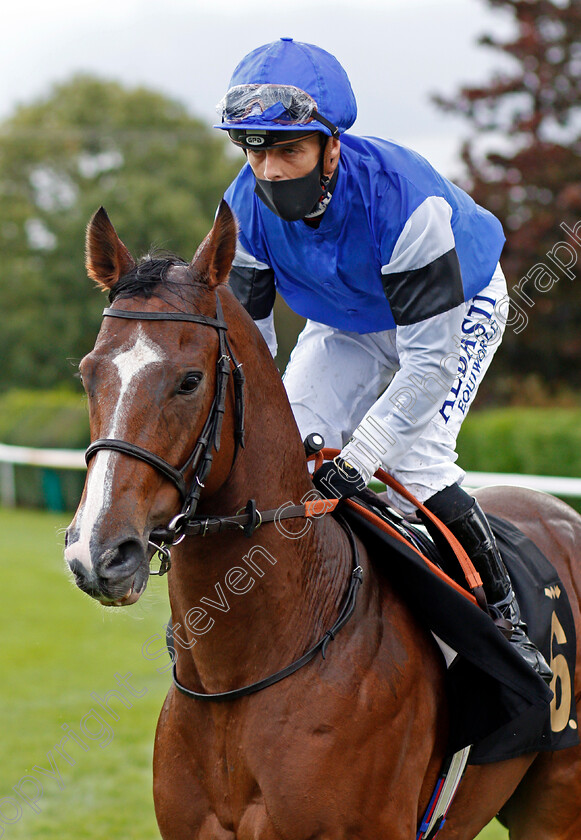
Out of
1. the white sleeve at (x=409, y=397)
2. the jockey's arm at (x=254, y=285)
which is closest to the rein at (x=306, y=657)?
the white sleeve at (x=409, y=397)

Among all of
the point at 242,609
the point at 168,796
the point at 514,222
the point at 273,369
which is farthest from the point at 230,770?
the point at 514,222

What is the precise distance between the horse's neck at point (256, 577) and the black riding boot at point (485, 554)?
540 mm

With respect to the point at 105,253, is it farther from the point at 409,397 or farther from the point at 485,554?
the point at 485,554

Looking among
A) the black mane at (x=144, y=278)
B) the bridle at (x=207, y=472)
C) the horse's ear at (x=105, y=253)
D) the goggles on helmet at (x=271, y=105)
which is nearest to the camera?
the bridle at (x=207, y=472)

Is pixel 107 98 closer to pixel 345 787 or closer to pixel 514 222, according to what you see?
pixel 514 222

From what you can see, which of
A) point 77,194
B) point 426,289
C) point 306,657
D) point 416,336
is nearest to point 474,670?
point 306,657

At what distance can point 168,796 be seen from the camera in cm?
246

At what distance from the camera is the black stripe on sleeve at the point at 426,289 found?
2615mm

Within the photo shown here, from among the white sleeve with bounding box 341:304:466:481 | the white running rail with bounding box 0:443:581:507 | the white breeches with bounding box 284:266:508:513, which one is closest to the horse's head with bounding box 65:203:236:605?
the white sleeve with bounding box 341:304:466:481

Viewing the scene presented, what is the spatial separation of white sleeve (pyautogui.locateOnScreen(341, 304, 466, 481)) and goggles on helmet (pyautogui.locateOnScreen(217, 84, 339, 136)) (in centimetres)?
63

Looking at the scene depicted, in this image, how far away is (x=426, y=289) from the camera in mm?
2619

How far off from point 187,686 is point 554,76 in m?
14.4

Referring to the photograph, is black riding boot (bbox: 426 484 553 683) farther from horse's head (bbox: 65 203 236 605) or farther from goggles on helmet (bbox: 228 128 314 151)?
goggles on helmet (bbox: 228 128 314 151)

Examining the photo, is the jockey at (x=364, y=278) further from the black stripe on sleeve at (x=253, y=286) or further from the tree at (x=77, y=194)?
the tree at (x=77, y=194)
